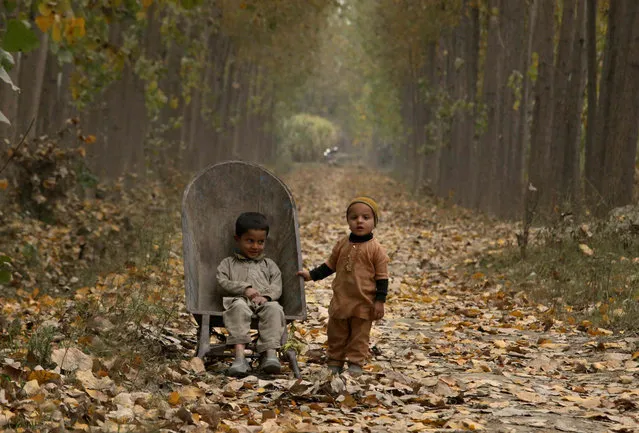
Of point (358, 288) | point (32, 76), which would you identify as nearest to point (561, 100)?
point (32, 76)

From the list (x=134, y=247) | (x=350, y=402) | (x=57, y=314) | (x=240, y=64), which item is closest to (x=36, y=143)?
(x=134, y=247)

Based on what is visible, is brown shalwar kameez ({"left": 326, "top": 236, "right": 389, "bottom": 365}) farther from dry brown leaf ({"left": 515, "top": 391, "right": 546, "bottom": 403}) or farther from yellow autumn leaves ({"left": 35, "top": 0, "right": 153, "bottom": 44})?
yellow autumn leaves ({"left": 35, "top": 0, "right": 153, "bottom": 44})

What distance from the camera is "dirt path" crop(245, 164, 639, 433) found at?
5.50m

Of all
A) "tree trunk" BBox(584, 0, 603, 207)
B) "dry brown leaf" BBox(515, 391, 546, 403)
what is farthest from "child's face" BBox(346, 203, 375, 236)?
"tree trunk" BBox(584, 0, 603, 207)

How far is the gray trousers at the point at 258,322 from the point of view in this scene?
6.65 meters

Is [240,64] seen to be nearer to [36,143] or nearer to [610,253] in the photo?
[36,143]

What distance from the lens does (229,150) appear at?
120 ft

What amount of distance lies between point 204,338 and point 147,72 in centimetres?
1085

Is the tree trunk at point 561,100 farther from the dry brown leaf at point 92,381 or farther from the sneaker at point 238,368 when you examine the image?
the dry brown leaf at point 92,381

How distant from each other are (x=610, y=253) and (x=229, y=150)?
2687 cm

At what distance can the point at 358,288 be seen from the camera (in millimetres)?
6695

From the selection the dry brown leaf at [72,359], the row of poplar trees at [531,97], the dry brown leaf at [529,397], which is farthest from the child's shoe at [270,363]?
the row of poplar trees at [531,97]

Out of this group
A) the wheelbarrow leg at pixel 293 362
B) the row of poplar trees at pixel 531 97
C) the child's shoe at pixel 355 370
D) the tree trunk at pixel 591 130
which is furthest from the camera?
the tree trunk at pixel 591 130

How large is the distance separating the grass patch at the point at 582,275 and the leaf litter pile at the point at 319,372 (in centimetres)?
27
